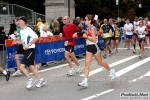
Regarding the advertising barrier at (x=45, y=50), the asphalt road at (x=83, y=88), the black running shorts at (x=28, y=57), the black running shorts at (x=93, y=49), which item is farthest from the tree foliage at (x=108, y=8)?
the black running shorts at (x=28, y=57)

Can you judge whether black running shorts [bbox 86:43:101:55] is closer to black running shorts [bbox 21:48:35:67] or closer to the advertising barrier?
→ black running shorts [bbox 21:48:35:67]

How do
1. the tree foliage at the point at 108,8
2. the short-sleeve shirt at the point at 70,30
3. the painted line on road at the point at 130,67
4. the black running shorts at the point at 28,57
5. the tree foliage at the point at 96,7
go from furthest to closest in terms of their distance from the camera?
the tree foliage at the point at 108,8, the tree foliage at the point at 96,7, the painted line on road at the point at 130,67, the short-sleeve shirt at the point at 70,30, the black running shorts at the point at 28,57

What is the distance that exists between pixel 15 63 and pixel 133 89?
5040mm

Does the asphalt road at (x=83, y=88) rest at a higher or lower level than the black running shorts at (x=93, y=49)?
lower

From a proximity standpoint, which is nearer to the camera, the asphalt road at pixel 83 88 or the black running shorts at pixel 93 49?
the asphalt road at pixel 83 88

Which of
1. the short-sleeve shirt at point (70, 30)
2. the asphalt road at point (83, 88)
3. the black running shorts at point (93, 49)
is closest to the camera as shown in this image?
the asphalt road at point (83, 88)

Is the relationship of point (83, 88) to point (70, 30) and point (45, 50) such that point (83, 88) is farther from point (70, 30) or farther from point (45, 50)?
point (45, 50)

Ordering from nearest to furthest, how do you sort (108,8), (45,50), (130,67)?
(130,67) < (45,50) < (108,8)

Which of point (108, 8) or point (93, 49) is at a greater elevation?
point (108, 8)

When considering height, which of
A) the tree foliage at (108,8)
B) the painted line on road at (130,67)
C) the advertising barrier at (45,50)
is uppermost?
the tree foliage at (108,8)

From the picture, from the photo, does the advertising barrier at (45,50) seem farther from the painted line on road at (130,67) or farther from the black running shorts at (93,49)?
the black running shorts at (93,49)

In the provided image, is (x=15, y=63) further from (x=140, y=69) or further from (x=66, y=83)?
(x=140, y=69)

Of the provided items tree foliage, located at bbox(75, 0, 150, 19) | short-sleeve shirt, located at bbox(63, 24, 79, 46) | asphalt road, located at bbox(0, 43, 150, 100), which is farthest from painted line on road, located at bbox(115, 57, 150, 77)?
tree foliage, located at bbox(75, 0, 150, 19)

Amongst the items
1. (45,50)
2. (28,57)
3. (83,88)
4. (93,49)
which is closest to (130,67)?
(45,50)
